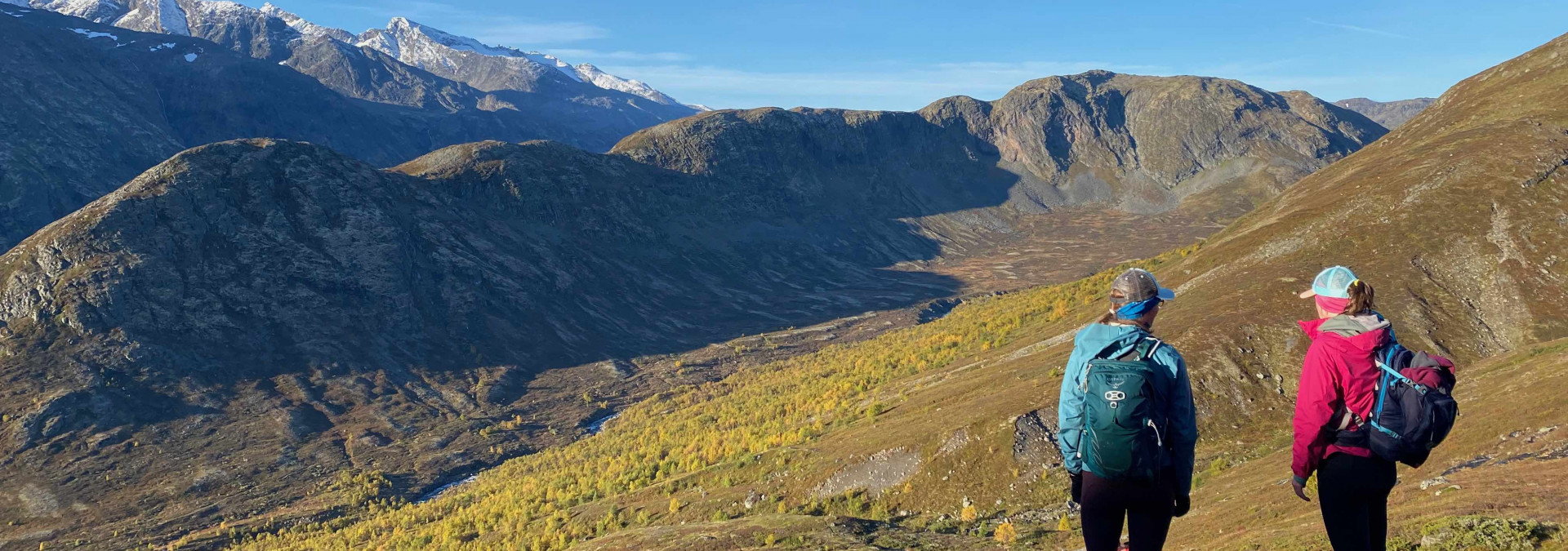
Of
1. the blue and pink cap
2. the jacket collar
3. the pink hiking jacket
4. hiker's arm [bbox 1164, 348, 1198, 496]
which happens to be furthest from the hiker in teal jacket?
the blue and pink cap

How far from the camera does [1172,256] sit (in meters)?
71.2

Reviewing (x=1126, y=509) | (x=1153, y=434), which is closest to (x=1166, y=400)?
(x=1153, y=434)

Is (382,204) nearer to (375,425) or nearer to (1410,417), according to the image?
(375,425)

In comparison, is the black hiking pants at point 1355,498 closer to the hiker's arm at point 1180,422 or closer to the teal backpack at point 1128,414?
the hiker's arm at point 1180,422

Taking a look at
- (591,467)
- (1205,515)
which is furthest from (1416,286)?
(591,467)

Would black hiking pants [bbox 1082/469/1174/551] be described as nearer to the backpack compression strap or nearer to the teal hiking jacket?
the teal hiking jacket

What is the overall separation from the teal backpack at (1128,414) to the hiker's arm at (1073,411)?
0.12 metres

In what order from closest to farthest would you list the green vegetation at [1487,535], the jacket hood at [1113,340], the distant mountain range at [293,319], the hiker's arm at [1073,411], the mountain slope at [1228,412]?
the jacket hood at [1113,340]
the hiker's arm at [1073,411]
the green vegetation at [1487,535]
the mountain slope at [1228,412]
the distant mountain range at [293,319]

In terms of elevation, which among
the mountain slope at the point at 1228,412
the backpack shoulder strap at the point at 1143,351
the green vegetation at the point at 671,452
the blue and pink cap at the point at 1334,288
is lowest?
the green vegetation at the point at 671,452

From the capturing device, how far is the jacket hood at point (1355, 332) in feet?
26.9

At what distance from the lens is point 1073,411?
8211 mm

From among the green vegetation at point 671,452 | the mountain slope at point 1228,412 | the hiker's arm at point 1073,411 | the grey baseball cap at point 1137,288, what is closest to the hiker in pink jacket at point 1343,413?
the grey baseball cap at point 1137,288

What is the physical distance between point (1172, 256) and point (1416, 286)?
3153 centimetres

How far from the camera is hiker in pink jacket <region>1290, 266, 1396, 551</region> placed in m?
8.33
